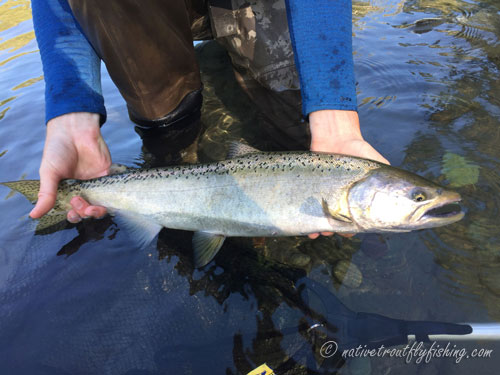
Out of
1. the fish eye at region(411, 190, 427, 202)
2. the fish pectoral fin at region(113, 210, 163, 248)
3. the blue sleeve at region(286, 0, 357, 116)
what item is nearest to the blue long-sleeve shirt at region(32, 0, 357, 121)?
the blue sleeve at region(286, 0, 357, 116)

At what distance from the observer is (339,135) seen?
3.01m

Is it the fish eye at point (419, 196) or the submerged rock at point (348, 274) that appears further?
the submerged rock at point (348, 274)

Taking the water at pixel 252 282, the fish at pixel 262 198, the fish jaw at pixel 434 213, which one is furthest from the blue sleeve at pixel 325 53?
the water at pixel 252 282

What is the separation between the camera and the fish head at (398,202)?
8.29 ft

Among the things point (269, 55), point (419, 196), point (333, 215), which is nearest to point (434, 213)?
point (419, 196)

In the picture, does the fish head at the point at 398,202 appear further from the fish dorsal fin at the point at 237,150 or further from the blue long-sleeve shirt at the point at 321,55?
the fish dorsal fin at the point at 237,150

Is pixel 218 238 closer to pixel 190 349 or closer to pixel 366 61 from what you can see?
pixel 190 349

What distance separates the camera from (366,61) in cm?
660

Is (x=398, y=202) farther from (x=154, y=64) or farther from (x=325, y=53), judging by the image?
(x=154, y=64)

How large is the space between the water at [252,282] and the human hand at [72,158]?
A: 463 mm

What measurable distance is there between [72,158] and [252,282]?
225 centimetres

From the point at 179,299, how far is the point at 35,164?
3.86 metres

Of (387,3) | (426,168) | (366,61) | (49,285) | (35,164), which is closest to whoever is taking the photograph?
(49,285)

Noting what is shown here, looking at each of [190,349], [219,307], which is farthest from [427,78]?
[190,349]
